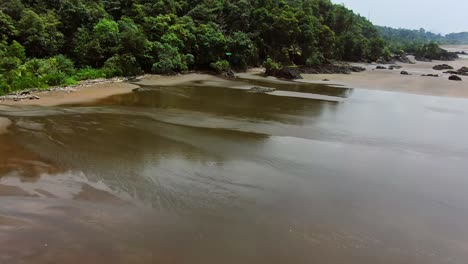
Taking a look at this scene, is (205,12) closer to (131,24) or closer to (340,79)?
(131,24)

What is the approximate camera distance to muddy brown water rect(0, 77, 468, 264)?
8.84 metres

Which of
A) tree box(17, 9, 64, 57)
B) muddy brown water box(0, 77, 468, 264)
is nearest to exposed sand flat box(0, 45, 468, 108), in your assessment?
muddy brown water box(0, 77, 468, 264)

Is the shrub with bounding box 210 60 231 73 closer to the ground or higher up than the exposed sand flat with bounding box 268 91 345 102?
higher up

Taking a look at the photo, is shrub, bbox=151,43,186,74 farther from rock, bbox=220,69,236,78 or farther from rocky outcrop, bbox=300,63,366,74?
rocky outcrop, bbox=300,63,366,74

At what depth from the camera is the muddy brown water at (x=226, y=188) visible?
884 centimetres

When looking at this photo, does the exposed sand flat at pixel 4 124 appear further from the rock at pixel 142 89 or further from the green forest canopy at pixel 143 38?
the rock at pixel 142 89

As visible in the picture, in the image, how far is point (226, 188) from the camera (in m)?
12.1

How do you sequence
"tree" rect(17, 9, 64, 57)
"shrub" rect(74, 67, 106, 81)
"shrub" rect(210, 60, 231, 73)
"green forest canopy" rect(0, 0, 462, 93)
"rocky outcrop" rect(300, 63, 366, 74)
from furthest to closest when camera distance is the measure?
"rocky outcrop" rect(300, 63, 366, 74)
"shrub" rect(210, 60, 231, 73)
"shrub" rect(74, 67, 106, 81)
"tree" rect(17, 9, 64, 57)
"green forest canopy" rect(0, 0, 462, 93)

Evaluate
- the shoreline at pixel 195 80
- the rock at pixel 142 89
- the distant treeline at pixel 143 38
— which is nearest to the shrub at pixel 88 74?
the distant treeline at pixel 143 38

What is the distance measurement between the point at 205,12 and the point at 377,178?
39.5m

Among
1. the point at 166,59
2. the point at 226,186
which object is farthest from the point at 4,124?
the point at 166,59

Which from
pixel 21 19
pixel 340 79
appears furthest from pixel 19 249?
pixel 340 79

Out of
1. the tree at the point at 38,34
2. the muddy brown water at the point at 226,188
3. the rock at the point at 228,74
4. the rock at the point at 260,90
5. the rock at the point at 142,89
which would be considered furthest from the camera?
the rock at the point at 228,74

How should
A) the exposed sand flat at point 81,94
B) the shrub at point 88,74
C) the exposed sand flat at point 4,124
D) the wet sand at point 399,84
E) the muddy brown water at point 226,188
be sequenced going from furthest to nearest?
the wet sand at point 399,84
the shrub at point 88,74
the exposed sand flat at point 81,94
the exposed sand flat at point 4,124
the muddy brown water at point 226,188
